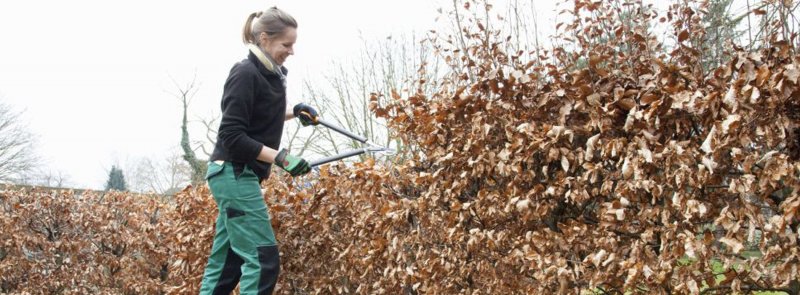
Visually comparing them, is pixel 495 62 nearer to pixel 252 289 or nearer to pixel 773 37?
pixel 773 37

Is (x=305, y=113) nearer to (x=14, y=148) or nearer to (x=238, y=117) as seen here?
(x=238, y=117)

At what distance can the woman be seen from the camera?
3.03 metres

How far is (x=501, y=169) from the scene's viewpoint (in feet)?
8.69

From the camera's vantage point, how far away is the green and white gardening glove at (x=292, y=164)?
293 cm

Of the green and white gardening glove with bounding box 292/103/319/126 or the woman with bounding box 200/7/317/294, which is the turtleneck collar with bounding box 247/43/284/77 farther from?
the green and white gardening glove with bounding box 292/103/319/126

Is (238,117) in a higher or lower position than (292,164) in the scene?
higher

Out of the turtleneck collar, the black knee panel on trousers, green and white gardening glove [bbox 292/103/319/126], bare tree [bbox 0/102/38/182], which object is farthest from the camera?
bare tree [bbox 0/102/38/182]

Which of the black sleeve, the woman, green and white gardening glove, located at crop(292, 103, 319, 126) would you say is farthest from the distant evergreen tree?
the black sleeve

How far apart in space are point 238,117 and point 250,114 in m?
0.11

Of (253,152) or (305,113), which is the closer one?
(253,152)

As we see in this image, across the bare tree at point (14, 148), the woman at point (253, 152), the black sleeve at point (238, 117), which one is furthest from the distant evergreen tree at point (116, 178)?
the black sleeve at point (238, 117)

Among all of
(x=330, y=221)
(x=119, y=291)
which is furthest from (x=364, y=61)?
(x=330, y=221)

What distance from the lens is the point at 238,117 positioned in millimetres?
3029

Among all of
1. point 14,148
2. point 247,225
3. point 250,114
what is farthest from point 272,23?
point 14,148
